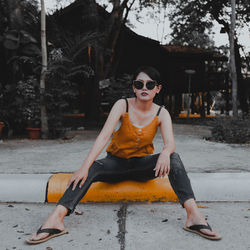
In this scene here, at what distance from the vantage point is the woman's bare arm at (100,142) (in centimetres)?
254

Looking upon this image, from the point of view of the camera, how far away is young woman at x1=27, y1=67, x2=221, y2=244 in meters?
2.53

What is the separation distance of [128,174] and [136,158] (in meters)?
0.21

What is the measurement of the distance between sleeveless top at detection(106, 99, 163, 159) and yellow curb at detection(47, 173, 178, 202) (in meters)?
0.40

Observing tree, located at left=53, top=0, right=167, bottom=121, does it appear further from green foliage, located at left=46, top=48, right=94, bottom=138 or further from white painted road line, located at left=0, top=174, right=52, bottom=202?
white painted road line, located at left=0, top=174, right=52, bottom=202

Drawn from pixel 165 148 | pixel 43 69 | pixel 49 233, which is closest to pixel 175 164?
pixel 165 148

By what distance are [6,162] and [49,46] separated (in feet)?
16.5

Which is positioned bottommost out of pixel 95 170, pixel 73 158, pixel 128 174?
pixel 73 158

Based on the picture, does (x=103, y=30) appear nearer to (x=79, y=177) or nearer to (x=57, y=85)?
(x=57, y=85)

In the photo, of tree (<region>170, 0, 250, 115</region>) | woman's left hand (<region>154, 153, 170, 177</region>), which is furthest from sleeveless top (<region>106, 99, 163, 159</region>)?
tree (<region>170, 0, 250, 115</region>)

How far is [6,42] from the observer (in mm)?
8664

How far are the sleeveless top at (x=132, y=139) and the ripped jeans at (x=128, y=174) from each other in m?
0.06

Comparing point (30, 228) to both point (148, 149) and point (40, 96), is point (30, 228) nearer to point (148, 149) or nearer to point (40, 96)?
point (148, 149)

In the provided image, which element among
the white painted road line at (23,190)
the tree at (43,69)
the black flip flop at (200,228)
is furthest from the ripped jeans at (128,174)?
the tree at (43,69)

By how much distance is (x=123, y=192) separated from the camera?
3.23 metres
